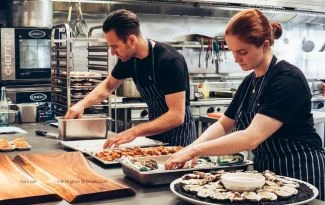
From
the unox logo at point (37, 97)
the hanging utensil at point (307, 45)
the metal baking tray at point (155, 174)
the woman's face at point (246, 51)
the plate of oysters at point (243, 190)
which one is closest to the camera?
the plate of oysters at point (243, 190)

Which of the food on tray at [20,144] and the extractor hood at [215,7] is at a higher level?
the extractor hood at [215,7]

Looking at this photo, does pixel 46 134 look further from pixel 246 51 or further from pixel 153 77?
pixel 246 51

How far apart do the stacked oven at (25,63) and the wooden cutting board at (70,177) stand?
2309 millimetres

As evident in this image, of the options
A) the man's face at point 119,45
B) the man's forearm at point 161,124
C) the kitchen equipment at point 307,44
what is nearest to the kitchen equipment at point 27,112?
the man's face at point 119,45

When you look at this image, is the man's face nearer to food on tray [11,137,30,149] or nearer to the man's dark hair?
the man's dark hair

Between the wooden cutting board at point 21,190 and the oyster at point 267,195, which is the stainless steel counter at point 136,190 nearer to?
the wooden cutting board at point 21,190

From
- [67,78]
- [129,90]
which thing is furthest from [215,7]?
[67,78]

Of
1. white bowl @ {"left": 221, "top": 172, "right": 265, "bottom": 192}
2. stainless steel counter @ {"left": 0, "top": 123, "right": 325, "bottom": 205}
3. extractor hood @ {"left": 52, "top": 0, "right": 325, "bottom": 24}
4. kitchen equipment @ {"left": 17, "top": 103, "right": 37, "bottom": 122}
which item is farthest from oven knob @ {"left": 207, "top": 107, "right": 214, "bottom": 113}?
white bowl @ {"left": 221, "top": 172, "right": 265, "bottom": 192}

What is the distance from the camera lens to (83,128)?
9.50ft

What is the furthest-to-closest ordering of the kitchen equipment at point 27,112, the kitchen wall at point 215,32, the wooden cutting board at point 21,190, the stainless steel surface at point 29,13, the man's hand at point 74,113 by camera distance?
1. the kitchen wall at point 215,32
2. the stainless steel surface at point 29,13
3. the kitchen equipment at point 27,112
4. the man's hand at point 74,113
5. the wooden cutting board at point 21,190

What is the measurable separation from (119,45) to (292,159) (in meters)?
1.21

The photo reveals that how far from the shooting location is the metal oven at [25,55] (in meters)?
4.46

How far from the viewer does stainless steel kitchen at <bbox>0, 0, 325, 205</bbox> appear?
171 centimetres

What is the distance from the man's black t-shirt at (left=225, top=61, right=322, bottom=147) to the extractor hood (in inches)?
152
